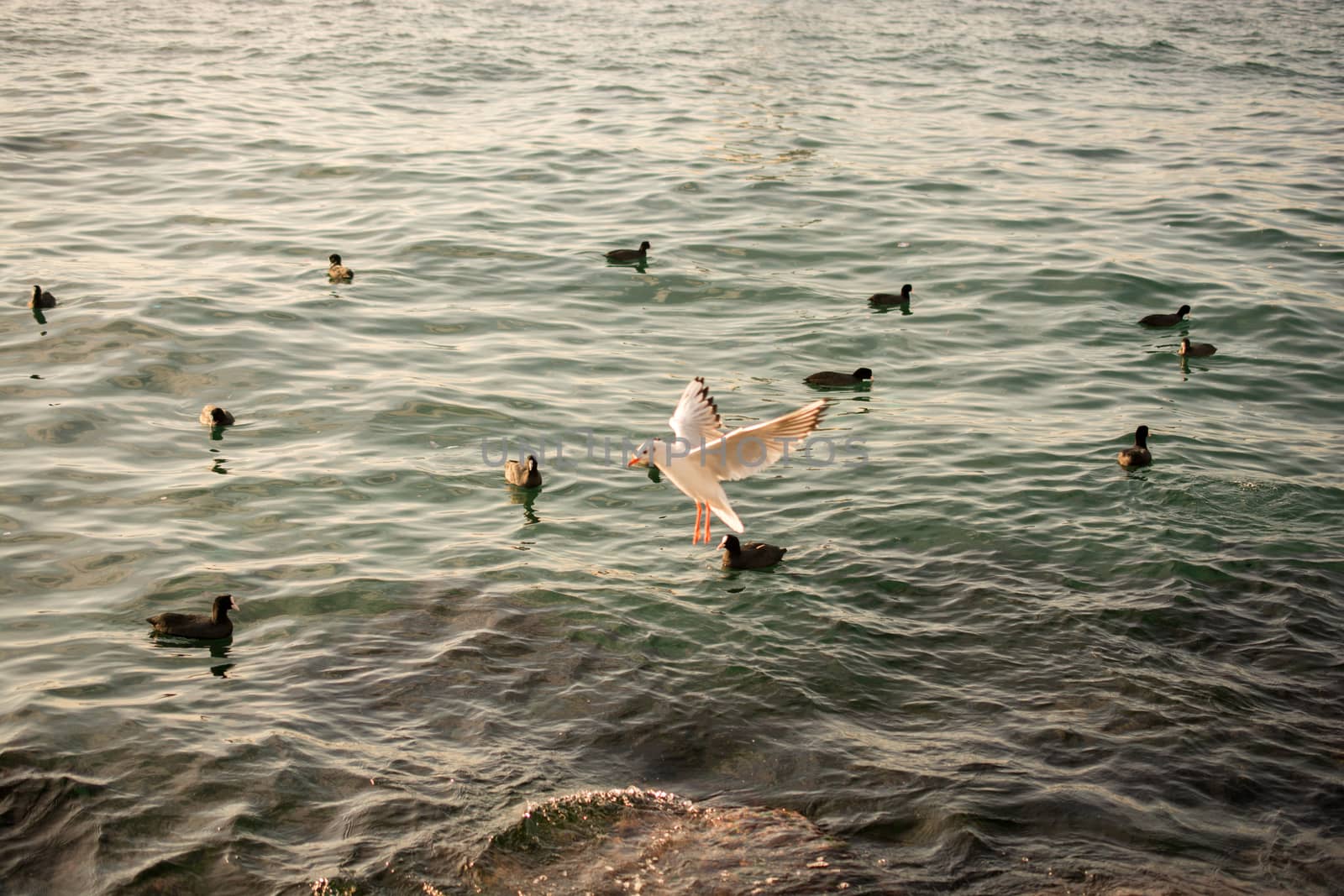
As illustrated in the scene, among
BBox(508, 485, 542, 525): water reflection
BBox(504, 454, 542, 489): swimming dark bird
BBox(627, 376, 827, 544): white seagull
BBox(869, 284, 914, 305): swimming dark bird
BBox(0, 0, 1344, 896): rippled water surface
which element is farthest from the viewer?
BBox(869, 284, 914, 305): swimming dark bird

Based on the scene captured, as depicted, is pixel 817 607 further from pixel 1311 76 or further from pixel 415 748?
pixel 1311 76

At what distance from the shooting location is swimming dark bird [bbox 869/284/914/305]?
1841 centimetres

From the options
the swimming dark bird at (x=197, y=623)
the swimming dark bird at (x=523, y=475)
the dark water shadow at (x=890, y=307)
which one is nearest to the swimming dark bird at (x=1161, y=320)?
the dark water shadow at (x=890, y=307)

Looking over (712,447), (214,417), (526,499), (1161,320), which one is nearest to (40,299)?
(214,417)

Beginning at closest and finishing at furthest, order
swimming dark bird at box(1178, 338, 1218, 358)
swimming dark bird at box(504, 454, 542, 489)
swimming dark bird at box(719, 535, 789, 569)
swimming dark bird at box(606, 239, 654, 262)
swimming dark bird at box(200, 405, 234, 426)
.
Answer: swimming dark bird at box(719, 535, 789, 569)
swimming dark bird at box(504, 454, 542, 489)
swimming dark bird at box(200, 405, 234, 426)
swimming dark bird at box(1178, 338, 1218, 358)
swimming dark bird at box(606, 239, 654, 262)

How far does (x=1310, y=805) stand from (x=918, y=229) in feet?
49.4

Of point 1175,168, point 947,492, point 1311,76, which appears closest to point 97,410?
point 947,492

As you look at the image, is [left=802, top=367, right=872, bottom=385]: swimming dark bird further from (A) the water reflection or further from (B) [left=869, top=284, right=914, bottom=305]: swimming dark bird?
(A) the water reflection

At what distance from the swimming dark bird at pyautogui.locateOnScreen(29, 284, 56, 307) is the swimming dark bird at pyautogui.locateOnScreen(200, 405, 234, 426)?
4444mm

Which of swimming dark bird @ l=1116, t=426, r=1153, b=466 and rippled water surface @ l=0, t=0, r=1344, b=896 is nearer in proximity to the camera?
rippled water surface @ l=0, t=0, r=1344, b=896

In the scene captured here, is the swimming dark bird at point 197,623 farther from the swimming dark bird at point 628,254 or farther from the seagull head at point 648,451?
the swimming dark bird at point 628,254

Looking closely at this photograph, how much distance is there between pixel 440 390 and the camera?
15.4 m

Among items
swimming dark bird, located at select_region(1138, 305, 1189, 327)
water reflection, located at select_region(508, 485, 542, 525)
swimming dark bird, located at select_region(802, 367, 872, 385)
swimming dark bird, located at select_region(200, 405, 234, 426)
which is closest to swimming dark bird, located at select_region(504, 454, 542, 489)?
water reflection, located at select_region(508, 485, 542, 525)

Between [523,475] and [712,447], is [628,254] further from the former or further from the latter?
[712,447]
